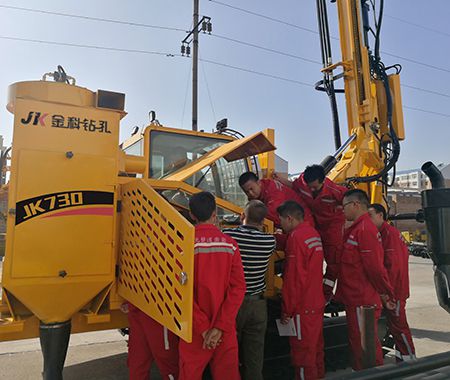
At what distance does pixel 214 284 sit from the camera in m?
2.45

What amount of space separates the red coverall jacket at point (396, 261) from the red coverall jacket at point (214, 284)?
275 centimetres

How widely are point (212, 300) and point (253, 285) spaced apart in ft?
2.23

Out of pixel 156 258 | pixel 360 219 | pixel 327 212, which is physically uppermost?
pixel 327 212

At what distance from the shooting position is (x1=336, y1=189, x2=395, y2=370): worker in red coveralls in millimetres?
3518

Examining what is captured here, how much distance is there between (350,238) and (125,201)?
6.89ft

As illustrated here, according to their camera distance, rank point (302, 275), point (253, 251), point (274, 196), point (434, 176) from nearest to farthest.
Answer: point (434, 176) < point (253, 251) < point (302, 275) < point (274, 196)

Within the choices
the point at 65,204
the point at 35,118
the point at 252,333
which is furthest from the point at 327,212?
the point at 35,118

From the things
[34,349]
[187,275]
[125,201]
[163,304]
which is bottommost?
[34,349]

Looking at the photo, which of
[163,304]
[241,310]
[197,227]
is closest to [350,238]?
[241,310]

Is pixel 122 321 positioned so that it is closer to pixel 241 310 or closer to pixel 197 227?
pixel 241 310

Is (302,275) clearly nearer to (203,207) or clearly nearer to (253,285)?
(253,285)

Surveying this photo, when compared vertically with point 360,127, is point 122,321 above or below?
below

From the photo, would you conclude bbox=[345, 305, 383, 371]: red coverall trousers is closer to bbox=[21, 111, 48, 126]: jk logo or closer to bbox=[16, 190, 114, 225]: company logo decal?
bbox=[16, 190, 114, 225]: company logo decal

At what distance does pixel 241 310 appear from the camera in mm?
2988
